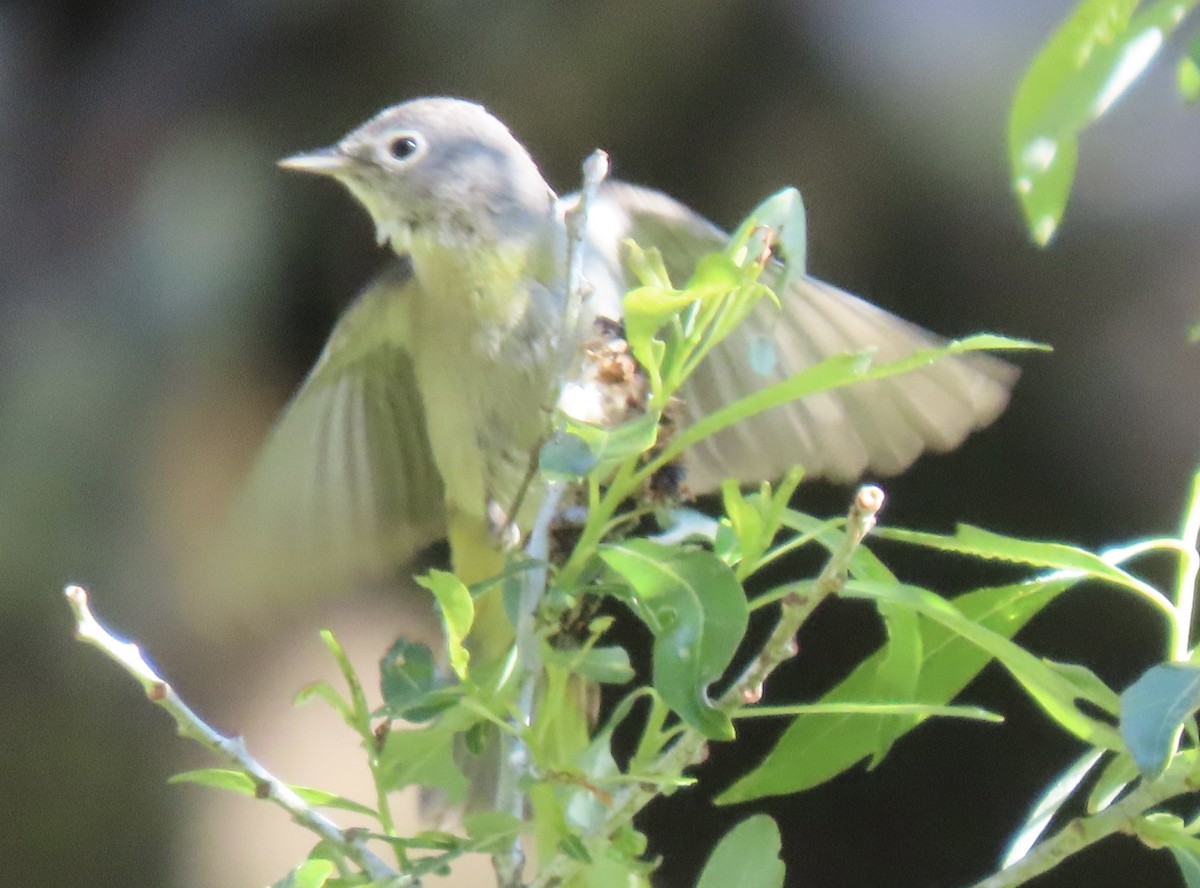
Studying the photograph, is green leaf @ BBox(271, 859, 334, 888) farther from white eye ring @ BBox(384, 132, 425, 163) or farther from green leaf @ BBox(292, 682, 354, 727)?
white eye ring @ BBox(384, 132, 425, 163)

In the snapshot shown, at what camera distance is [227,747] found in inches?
29.3

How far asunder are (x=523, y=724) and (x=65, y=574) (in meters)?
1.56

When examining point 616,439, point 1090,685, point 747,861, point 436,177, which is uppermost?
point 436,177

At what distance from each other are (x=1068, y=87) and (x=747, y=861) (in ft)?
1.63

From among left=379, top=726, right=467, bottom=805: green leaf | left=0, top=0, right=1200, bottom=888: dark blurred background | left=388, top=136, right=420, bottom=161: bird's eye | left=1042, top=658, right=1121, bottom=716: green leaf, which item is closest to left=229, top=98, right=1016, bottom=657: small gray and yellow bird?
left=388, top=136, right=420, bottom=161: bird's eye

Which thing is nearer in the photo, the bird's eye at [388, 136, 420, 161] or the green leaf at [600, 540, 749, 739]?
the green leaf at [600, 540, 749, 739]

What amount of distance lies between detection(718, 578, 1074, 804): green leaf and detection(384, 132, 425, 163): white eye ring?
40.4 inches

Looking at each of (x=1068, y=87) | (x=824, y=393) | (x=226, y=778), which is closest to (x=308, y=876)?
(x=226, y=778)

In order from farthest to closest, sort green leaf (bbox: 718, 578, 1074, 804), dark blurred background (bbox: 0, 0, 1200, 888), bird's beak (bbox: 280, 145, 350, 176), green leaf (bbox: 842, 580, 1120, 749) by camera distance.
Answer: dark blurred background (bbox: 0, 0, 1200, 888), bird's beak (bbox: 280, 145, 350, 176), green leaf (bbox: 718, 578, 1074, 804), green leaf (bbox: 842, 580, 1120, 749)

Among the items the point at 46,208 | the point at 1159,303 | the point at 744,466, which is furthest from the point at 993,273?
the point at 46,208

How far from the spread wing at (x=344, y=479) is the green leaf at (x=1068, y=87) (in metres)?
1.31

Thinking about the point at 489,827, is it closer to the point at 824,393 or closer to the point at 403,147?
the point at 824,393

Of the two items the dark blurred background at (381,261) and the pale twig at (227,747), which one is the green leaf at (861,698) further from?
the dark blurred background at (381,261)

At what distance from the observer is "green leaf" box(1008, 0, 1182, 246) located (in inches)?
18.3
